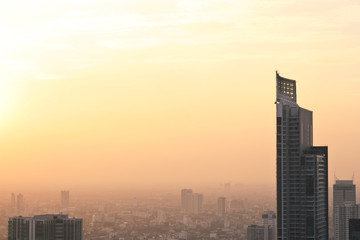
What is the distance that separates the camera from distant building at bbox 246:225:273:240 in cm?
17125

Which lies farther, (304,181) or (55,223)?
(55,223)

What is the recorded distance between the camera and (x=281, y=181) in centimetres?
9644

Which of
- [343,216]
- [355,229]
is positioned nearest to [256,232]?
[343,216]

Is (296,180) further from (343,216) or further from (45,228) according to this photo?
(343,216)

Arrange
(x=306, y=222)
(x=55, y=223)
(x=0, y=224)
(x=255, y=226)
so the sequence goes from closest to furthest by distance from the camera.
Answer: (x=306, y=222) → (x=55, y=223) → (x=0, y=224) → (x=255, y=226)

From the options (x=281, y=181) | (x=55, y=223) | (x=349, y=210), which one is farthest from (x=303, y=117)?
(x=349, y=210)

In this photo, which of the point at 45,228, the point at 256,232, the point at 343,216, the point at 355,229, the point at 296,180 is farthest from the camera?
the point at 256,232

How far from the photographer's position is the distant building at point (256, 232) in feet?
562

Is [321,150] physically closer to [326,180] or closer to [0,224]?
[326,180]

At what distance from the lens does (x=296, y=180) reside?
96.6 m

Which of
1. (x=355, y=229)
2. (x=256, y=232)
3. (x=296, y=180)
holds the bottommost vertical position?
(x=256, y=232)

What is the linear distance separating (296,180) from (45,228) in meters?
42.3

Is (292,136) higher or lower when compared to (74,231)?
higher

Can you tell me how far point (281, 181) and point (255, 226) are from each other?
9143 centimetres
